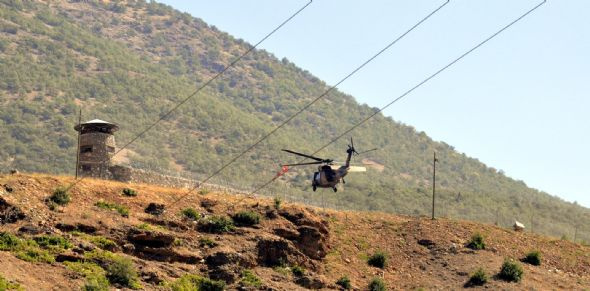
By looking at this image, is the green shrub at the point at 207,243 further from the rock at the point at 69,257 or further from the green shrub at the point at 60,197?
the rock at the point at 69,257

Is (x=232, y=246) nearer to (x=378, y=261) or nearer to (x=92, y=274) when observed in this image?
(x=378, y=261)

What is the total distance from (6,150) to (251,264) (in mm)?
118615

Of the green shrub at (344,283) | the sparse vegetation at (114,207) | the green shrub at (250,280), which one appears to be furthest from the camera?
the green shrub at (344,283)

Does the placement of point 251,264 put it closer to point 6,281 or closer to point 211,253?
point 211,253

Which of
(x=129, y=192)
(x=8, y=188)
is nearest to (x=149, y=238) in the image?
(x=129, y=192)

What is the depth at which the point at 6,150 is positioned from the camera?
17775cm

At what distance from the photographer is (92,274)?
57.4 m

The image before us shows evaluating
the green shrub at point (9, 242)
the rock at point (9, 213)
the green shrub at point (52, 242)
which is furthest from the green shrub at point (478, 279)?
the green shrub at point (9, 242)

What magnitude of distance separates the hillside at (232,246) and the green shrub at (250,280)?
0.28 feet

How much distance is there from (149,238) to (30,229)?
751 centimetres

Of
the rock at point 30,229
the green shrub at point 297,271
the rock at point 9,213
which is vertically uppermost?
the rock at point 9,213

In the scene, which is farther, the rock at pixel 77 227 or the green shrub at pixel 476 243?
the green shrub at pixel 476 243

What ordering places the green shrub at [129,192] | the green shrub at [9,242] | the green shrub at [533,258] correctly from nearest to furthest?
the green shrub at [9,242] → the green shrub at [129,192] → the green shrub at [533,258]

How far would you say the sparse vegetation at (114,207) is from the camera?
68.6 m
